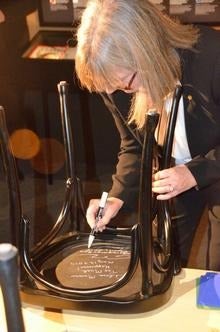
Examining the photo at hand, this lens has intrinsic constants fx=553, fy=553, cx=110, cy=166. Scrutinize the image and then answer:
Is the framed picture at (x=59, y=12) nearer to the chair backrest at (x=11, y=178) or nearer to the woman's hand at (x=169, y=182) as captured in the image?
the woman's hand at (x=169, y=182)

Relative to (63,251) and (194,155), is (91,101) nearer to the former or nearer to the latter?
(194,155)

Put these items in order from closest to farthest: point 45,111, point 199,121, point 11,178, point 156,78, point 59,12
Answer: point 11,178 < point 156,78 < point 199,121 < point 59,12 < point 45,111

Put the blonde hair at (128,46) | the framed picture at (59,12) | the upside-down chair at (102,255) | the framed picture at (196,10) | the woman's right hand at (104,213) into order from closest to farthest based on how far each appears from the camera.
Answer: the upside-down chair at (102,255) < the blonde hair at (128,46) < the woman's right hand at (104,213) < the framed picture at (196,10) < the framed picture at (59,12)

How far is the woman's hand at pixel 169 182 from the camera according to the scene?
3.47ft

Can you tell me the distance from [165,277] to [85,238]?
202 mm

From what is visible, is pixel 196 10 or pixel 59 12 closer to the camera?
pixel 196 10

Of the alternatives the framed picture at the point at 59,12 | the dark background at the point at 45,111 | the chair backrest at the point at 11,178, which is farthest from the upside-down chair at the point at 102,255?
the framed picture at the point at 59,12

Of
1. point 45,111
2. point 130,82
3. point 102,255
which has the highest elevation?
point 130,82

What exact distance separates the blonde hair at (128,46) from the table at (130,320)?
412mm

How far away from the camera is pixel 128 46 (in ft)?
3.30

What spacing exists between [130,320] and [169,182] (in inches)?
10.7

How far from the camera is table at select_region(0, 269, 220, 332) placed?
0.95 meters

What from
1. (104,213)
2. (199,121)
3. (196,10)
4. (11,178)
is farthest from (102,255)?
(196,10)

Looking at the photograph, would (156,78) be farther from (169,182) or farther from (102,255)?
(102,255)
